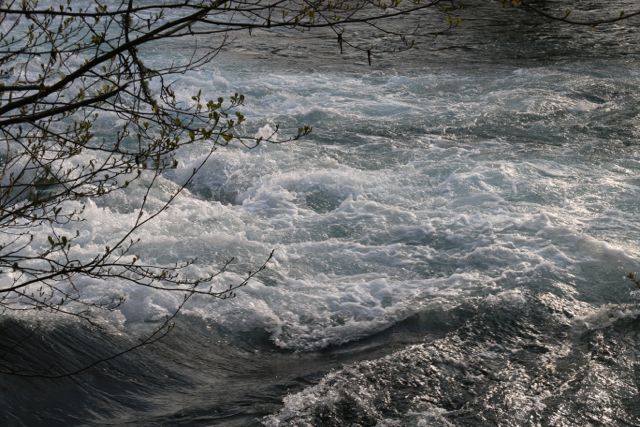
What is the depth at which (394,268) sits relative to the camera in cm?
712

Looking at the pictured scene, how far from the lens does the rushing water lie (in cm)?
522

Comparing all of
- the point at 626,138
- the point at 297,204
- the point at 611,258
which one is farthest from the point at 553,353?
the point at 626,138

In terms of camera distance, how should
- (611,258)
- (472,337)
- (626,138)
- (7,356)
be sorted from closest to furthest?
(7,356), (472,337), (611,258), (626,138)

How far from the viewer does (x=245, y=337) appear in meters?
6.14

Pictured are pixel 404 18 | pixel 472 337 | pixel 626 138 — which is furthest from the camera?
pixel 404 18

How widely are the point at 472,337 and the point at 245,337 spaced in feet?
5.37

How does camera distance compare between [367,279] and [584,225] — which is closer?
[367,279]

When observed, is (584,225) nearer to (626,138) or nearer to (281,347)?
(626,138)

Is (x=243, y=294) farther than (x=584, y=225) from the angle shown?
No

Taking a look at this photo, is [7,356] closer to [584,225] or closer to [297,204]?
[297,204]

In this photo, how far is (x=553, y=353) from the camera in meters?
5.76

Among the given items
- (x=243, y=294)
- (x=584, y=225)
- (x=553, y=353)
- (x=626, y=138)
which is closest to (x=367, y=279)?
(x=243, y=294)

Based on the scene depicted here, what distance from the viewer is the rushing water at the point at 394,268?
522 cm

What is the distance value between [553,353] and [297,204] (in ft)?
11.2
